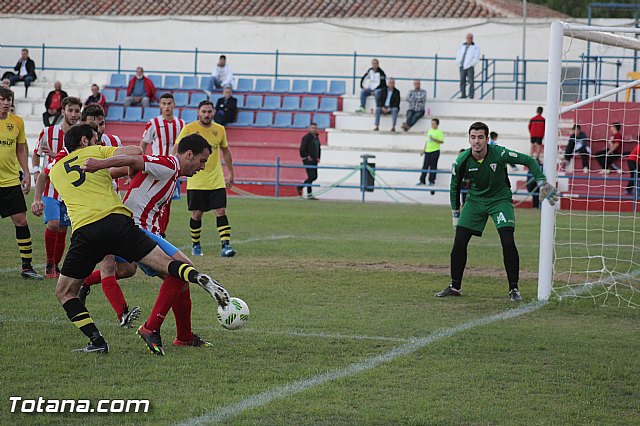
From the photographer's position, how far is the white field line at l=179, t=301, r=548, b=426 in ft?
17.6

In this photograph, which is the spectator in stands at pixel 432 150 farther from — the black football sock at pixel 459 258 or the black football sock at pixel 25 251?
the black football sock at pixel 25 251

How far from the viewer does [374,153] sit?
29328 millimetres

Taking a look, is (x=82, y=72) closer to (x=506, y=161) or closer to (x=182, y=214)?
(x=182, y=214)

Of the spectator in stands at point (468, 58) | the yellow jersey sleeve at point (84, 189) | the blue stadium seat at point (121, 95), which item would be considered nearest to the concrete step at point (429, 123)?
the spectator in stands at point (468, 58)

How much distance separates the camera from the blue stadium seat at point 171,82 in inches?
1299

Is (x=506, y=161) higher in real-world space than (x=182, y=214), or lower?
higher

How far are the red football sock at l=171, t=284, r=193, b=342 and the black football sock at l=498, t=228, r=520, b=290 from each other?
400 cm

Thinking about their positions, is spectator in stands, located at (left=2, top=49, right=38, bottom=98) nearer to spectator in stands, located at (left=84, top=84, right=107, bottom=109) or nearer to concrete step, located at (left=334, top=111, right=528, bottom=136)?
spectator in stands, located at (left=84, top=84, right=107, bottom=109)

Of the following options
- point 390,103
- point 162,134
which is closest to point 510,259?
point 162,134

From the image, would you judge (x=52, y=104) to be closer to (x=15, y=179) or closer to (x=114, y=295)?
(x=15, y=179)

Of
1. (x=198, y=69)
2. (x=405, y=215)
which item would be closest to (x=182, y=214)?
(x=405, y=215)

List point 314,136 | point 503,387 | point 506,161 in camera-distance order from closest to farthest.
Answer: point 503,387 → point 506,161 → point 314,136

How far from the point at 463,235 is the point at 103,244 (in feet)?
15.1

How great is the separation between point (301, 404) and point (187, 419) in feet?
2.29
